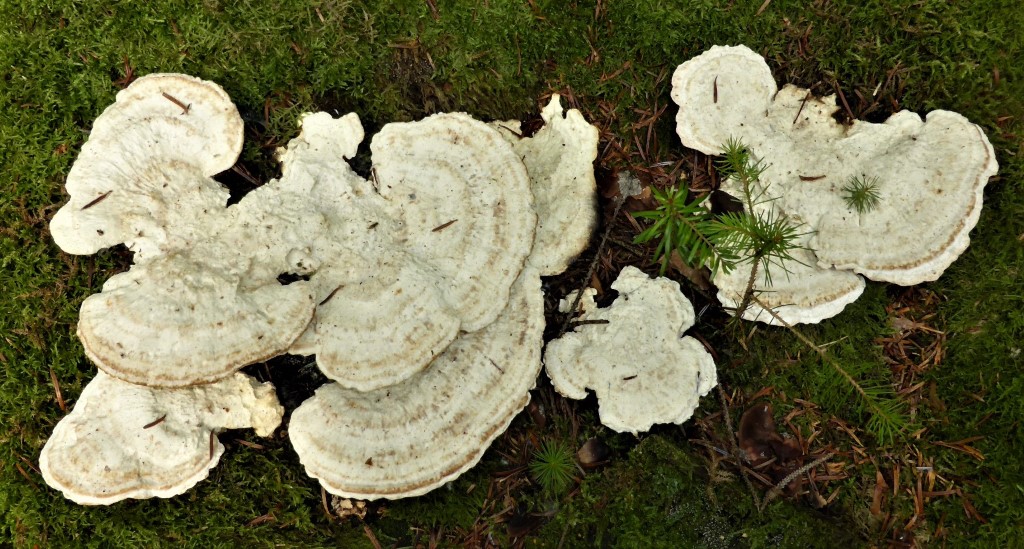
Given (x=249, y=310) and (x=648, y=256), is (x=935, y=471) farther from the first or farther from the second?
(x=249, y=310)

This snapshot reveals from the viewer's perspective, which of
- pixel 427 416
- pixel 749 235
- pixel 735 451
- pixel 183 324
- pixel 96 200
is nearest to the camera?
pixel 749 235

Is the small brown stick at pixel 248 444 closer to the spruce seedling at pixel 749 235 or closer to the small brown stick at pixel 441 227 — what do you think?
the small brown stick at pixel 441 227

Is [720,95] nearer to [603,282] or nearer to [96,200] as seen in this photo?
[603,282]

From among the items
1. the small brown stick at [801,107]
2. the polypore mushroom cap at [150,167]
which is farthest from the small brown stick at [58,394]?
the small brown stick at [801,107]

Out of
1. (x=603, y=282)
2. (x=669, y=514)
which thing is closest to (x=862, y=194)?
(x=603, y=282)

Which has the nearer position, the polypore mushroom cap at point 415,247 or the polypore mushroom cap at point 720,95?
the polypore mushroom cap at point 415,247

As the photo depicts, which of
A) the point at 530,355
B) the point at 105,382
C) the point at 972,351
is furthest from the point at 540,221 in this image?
the point at 972,351

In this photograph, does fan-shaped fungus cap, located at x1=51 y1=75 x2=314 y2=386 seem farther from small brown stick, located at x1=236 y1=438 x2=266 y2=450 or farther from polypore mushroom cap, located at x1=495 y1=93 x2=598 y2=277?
polypore mushroom cap, located at x1=495 y1=93 x2=598 y2=277
